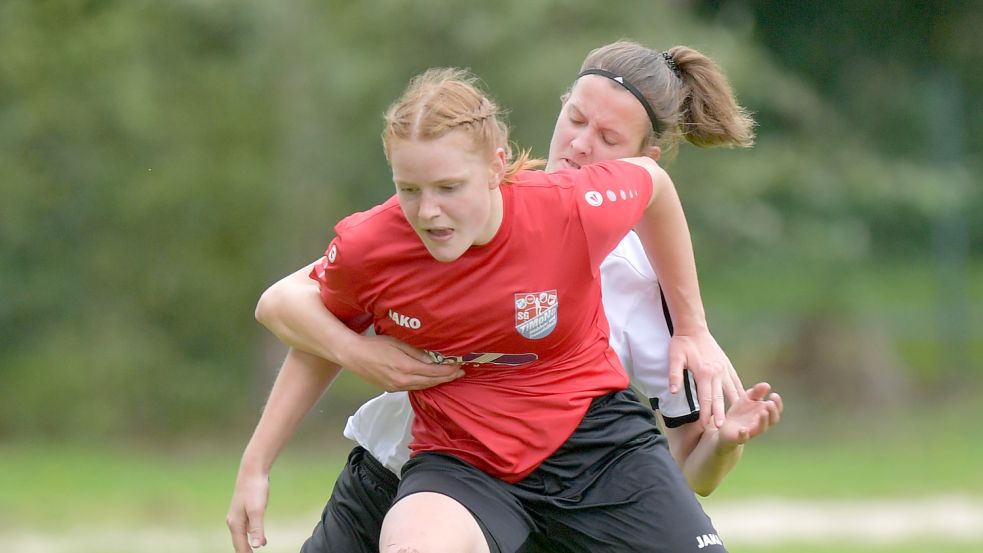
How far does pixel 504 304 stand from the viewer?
2.89m

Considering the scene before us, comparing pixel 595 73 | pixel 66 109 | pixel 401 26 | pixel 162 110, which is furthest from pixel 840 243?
pixel 595 73

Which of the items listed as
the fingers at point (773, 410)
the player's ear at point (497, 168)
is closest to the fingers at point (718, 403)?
the fingers at point (773, 410)

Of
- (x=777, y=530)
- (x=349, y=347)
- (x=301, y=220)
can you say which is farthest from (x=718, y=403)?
(x=301, y=220)

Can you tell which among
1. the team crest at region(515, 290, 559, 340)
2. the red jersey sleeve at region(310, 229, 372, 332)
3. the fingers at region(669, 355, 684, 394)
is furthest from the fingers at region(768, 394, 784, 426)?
the red jersey sleeve at region(310, 229, 372, 332)

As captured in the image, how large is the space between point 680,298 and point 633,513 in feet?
1.94

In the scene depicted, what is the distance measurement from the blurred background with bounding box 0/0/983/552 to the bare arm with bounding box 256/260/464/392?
331 inches

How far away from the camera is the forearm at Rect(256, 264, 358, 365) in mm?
2977

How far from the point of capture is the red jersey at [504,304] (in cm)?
289

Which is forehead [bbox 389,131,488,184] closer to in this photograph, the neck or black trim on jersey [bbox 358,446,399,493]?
the neck

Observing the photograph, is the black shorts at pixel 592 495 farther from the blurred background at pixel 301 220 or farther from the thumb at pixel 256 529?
the blurred background at pixel 301 220

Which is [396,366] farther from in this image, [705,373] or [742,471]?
[742,471]

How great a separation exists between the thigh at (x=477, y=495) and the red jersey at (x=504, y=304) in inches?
1.3

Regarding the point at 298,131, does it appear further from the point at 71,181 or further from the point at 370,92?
the point at 71,181

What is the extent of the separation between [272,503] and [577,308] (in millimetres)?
7380
